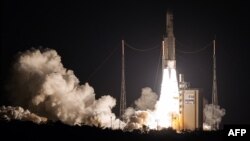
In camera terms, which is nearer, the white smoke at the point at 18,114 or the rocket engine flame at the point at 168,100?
the white smoke at the point at 18,114

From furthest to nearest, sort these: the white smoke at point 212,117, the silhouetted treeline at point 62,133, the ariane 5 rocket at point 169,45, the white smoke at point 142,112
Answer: the white smoke at point 212,117 → the white smoke at point 142,112 → the ariane 5 rocket at point 169,45 → the silhouetted treeline at point 62,133

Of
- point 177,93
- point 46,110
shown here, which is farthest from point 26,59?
point 177,93

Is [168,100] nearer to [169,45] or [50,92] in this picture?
[169,45]

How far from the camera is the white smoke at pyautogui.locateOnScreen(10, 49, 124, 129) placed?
6169cm

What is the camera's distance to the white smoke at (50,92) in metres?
61.7

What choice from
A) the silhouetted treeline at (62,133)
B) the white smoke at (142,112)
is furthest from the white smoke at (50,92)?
the silhouetted treeline at (62,133)

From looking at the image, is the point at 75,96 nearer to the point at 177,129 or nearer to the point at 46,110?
the point at 46,110

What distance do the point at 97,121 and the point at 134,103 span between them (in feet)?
40.3

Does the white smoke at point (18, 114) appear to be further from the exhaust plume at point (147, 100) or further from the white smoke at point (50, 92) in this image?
the exhaust plume at point (147, 100)

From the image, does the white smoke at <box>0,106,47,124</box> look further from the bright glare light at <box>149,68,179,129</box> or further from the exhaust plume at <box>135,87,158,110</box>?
the exhaust plume at <box>135,87,158,110</box>

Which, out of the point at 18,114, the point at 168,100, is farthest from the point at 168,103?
the point at 18,114

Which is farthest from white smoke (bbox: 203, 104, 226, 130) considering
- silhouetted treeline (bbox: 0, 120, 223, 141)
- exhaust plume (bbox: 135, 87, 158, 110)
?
silhouetted treeline (bbox: 0, 120, 223, 141)

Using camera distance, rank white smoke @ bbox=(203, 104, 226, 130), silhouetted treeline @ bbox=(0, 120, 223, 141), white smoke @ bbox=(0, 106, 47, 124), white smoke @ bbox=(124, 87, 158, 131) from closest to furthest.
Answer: silhouetted treeline @ bbox=(0, 120, 223, 141)
white smoke @ bbox=(0, 106, 47, 124)
white smoke @ bbox=(124, 87, 158, 131)
white smoke @ bbox=(203, 104, 226, 130)

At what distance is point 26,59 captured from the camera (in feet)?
206
